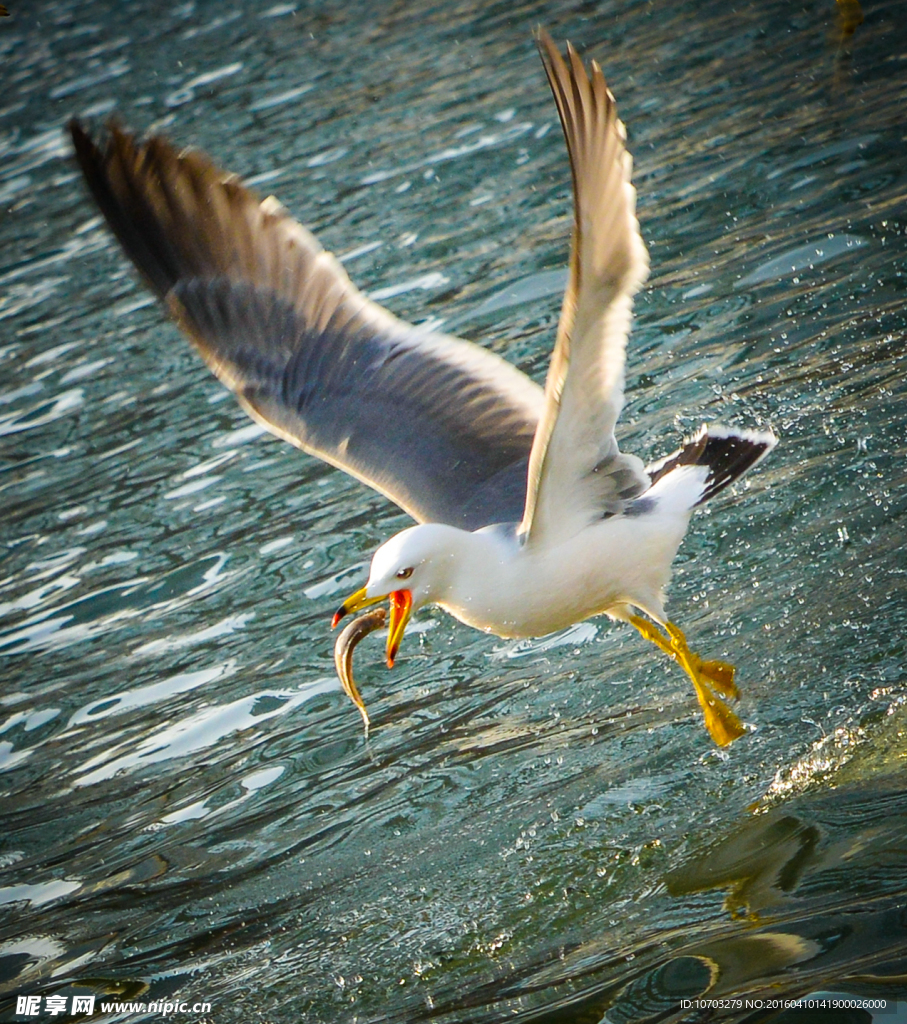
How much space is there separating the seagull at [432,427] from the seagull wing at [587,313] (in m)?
0.01

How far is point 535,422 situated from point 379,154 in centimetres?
805

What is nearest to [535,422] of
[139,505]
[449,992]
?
[449,992]

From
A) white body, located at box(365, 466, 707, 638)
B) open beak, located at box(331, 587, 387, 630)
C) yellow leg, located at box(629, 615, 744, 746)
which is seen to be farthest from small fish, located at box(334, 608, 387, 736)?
yellow leg, located at box(629, 615, 744, 746)

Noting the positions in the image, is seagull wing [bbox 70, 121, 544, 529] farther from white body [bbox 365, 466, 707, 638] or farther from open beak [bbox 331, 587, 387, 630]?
open beak [bbox 331, 587, 387, 630]

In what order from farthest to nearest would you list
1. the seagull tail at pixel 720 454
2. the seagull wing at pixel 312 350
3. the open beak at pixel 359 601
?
the seagull wing at pixel 312 350 < the seagull tail at pixel 720 454 < the open beak at pixel 359 601

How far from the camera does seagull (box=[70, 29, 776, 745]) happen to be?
4477mm

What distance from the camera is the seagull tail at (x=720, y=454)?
194 inches

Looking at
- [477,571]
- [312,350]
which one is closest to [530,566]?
[477,571]

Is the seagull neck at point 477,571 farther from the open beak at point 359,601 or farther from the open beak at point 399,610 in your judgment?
the open beak at point 359,601

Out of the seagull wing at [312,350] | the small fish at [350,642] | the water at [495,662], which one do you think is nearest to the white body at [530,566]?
the small fish at [350,642]

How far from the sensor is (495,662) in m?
5.79

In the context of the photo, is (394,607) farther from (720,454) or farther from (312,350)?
(312,350)

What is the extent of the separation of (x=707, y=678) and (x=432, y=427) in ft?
4.60

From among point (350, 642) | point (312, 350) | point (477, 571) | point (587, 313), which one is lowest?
point (350, 642)
